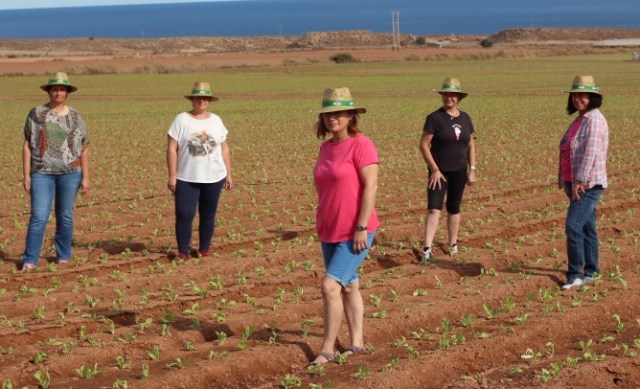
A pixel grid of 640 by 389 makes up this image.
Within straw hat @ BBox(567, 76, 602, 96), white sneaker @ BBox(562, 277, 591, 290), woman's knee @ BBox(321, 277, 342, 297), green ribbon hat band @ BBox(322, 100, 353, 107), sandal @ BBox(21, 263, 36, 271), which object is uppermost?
green ribbon hat band @ BBox(322, 100, 353, 107)

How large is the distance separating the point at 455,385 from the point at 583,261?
305 centimetres

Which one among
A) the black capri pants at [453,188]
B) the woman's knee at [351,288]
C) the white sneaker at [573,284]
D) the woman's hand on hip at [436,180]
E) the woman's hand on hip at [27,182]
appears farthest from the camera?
the black capri pants at [453,188]

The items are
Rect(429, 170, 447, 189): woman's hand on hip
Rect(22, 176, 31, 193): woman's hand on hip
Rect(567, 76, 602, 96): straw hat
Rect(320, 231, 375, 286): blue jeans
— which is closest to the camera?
Rect(320, 231, 375, 286): blue jeans

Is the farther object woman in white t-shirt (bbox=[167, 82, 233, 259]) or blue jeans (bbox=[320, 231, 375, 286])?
woman in white t-shirt (bbox=[167, 82, 233, 259])

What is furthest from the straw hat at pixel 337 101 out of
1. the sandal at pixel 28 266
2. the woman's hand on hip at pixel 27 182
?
the sandal at pixel 28 266

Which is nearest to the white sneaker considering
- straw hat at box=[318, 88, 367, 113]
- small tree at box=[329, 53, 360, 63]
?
straw hat at box=[318, 88, 367, 113]

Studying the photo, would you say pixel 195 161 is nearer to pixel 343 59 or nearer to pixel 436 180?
pixel 436 180

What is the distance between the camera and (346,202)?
22.9ft

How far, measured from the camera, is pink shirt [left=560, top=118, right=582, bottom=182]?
361 inches

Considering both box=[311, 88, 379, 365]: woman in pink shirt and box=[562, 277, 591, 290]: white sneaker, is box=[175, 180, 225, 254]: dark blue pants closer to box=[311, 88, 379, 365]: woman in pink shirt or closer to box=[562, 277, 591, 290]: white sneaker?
box=[562, 277, 591, 290]: white sneaker

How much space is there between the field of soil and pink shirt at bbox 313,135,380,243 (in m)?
0.85

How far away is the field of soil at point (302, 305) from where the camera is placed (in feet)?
22.6

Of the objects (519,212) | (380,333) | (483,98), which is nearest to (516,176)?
(519,212)

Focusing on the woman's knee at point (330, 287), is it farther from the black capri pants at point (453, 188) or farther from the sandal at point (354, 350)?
the black capri pants at point (453, 188)
